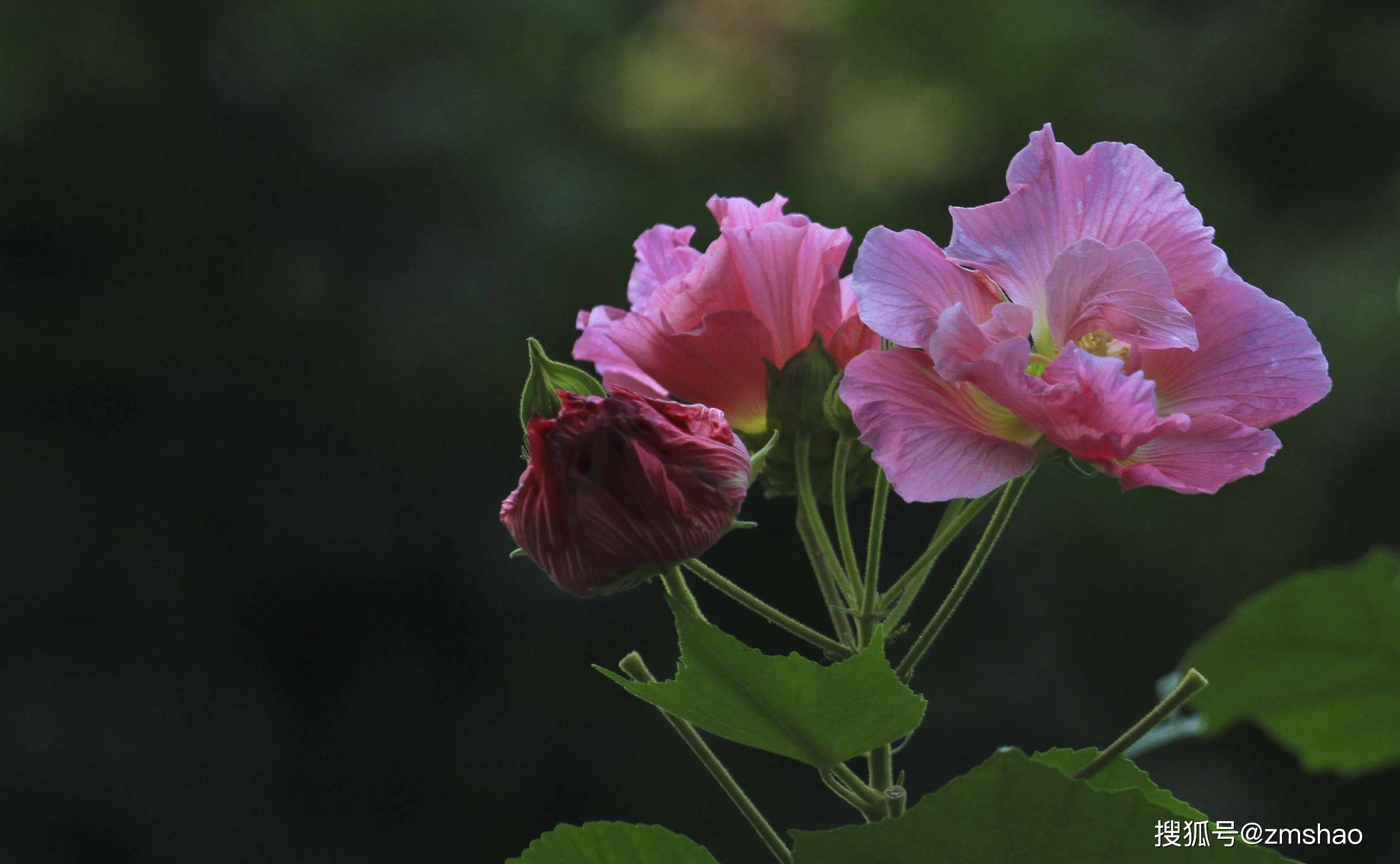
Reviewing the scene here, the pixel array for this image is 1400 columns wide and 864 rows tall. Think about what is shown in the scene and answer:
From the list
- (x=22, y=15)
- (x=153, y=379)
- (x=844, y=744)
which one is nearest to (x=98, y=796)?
(x=153, y=379)

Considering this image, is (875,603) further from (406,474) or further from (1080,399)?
(406,474)

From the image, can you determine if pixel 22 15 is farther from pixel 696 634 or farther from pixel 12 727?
pixel 696 634

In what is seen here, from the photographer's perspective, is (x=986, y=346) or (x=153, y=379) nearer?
(x=986, y=346)

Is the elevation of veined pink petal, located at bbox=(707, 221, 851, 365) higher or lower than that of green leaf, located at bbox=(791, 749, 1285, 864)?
higher

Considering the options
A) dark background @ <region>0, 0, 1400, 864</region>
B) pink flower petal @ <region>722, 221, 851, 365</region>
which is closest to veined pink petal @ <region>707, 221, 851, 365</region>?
pink flower petal @ <region>722, 221, 851, 365</region>

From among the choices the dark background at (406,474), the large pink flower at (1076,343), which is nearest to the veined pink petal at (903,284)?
the large pink flower at (1076,343)

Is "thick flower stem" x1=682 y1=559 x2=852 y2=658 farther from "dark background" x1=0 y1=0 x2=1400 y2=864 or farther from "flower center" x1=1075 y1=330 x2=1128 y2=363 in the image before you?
"dark background" x1=0 y1=0 x2=1400 y2=864

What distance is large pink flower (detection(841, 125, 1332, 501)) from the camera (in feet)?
1.26

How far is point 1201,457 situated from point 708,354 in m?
0.16

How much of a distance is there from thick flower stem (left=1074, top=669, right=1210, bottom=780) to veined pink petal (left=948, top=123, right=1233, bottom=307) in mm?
120

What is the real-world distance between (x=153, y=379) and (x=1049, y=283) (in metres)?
2.73

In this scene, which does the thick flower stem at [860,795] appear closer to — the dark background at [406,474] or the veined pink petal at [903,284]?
the veined pink petal at [903,284]

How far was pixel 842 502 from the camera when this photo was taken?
1.50 feet

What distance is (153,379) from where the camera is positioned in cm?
284
